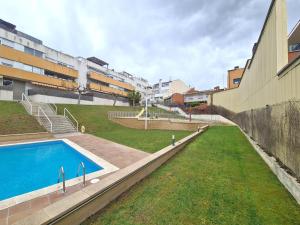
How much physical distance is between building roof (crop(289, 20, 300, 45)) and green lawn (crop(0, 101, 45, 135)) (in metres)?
24.3

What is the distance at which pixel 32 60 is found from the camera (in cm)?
2595

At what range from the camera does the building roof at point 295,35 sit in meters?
14.6

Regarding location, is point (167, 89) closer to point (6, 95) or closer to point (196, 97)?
point (196, 97)

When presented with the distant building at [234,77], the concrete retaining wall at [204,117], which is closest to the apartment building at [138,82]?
the concrete retaining wall at [204,117]

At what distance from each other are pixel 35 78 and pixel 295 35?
3370 centimetres

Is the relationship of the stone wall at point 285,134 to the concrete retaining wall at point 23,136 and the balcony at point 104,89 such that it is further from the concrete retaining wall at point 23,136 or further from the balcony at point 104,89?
the balcony at point 104,89

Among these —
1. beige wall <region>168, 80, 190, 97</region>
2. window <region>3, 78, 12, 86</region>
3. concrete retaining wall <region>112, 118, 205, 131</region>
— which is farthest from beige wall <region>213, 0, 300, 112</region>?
beige wall <region>168, 80, 190, 97</region>

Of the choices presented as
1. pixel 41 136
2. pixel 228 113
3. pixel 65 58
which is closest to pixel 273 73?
pixel 41 136

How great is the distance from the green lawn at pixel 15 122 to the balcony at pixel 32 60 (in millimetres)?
10344

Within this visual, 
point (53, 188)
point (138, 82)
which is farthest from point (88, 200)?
point (138, 82)

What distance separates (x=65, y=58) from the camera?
3297 cm

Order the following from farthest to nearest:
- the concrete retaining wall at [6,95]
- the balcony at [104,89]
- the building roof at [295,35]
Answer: the balcony at [104,89] < the concrete retaining wall at [6,95] < the building roof at [295,35]

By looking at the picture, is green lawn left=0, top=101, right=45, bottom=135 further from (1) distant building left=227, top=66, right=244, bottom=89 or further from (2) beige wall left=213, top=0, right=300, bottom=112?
(1) distant building left=227, top=66, right=244, bottom=89

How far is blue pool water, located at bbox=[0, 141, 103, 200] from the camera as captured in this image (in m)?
5.69
